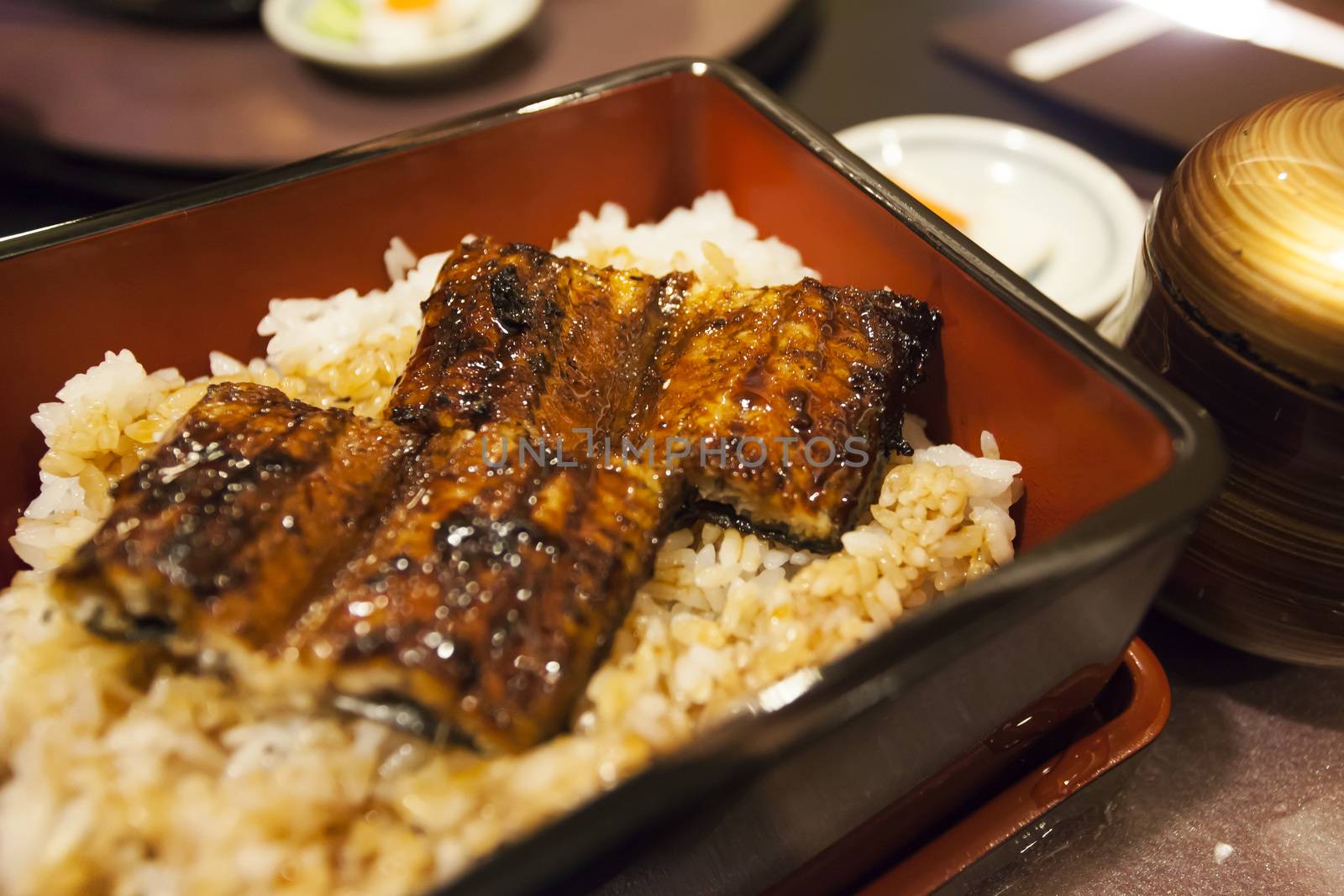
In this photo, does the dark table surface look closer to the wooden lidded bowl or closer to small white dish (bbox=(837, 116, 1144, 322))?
the wooden lidded bowl

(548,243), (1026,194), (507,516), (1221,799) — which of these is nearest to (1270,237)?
(1221,799)

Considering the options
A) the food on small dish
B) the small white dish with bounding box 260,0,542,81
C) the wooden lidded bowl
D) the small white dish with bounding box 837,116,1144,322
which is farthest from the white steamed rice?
the food on small dish

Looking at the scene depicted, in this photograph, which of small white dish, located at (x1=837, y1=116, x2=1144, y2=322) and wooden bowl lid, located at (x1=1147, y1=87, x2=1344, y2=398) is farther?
small white dish, located at (x1=837, y1=116, x2=1144, y2=322)

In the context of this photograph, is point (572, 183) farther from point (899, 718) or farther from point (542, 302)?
point (899, 718)

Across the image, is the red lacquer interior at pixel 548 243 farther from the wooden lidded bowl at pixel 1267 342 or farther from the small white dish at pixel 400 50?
the small white dish at pixel 400 50

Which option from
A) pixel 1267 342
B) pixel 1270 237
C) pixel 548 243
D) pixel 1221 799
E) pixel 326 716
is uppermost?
pixel 1270 237

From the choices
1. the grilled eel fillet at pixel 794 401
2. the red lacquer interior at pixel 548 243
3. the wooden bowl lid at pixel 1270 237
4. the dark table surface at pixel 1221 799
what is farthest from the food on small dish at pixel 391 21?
the dark table surface at pixel 1221 799

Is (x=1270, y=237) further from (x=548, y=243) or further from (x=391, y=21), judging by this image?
(x=391, y=21)
